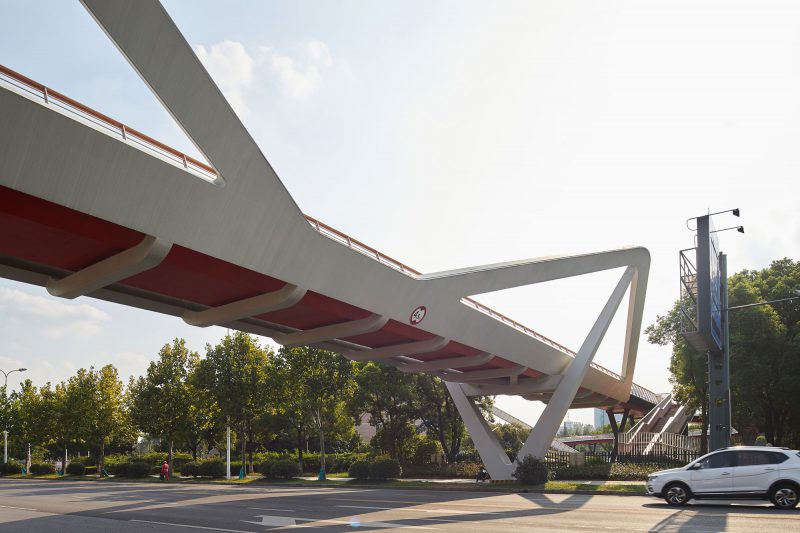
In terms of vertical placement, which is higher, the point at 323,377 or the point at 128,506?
the point at 323,377

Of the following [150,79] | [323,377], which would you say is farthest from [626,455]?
[150,79]

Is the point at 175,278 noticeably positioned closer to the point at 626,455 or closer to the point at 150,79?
the point at 150,79

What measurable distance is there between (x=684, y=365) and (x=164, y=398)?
36427 mm

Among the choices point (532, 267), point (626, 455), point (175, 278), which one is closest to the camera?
point (175, 278)

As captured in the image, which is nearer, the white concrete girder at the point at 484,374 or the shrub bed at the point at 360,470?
the white concrete girder at the point at 484,374

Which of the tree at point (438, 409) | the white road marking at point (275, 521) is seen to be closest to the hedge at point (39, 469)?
the tree at point (438, 409)

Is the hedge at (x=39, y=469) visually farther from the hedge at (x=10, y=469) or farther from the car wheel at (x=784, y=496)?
the car wheel at (x=784, y=496)

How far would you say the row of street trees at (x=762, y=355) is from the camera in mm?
37469

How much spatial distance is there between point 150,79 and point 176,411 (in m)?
40.7

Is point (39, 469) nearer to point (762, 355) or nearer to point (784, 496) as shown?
point (762, 355)

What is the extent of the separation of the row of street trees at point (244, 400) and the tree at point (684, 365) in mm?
13618

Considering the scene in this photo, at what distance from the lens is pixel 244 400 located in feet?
149

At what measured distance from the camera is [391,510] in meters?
19.5

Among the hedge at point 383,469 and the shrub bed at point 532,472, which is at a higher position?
the shrub bed at point 532,472
